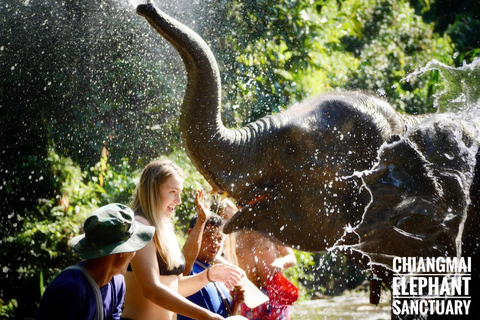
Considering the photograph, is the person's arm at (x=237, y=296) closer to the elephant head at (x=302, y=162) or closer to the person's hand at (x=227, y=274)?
the person's hand at (x=227, y=274)

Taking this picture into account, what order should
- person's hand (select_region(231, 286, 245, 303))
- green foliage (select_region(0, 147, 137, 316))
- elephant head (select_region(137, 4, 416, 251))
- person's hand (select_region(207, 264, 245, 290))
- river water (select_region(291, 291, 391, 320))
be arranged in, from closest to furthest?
1. elephant head (select_region(137, 4, 416, 251))
2. person's hand (select_region(207, 264, 245, 290))
3. person's hand (select_region(231, 286, 245, 303))
4. green foliage (select_region(0, 147, 137, 316))
5. river water (select_region(291, 291, 391, 320))

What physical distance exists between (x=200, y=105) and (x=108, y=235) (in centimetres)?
94

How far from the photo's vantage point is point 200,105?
120 inches

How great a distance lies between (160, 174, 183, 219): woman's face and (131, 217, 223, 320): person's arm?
381mm

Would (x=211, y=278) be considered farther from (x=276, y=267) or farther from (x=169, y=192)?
(x=276, y=267)

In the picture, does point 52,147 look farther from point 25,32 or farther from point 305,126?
point 305,126

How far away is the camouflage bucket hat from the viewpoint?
2400mm

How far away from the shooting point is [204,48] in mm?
3037

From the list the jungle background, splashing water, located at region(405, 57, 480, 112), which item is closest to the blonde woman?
splashing water, located at region(405, 57, 480, 112)

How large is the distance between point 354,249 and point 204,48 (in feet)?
4.45

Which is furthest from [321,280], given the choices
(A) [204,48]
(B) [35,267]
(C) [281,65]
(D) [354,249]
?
(A) [204,48]

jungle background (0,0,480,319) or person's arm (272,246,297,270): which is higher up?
jungle background (0,0,480,319)

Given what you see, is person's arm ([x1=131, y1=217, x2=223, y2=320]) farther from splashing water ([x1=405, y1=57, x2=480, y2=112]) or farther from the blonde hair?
splashing water ([x1=405, y1=57, x2=480, y2=112])

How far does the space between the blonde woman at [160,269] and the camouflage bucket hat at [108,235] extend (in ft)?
1.91
